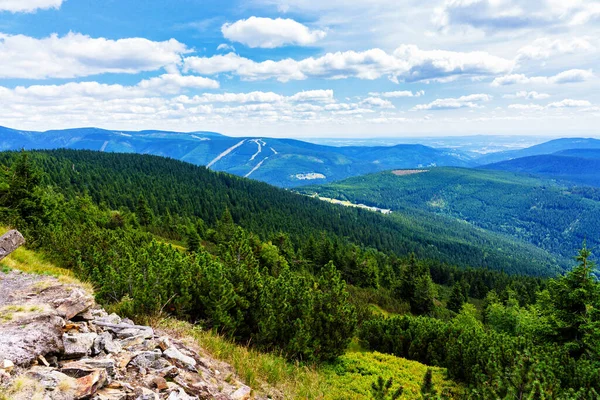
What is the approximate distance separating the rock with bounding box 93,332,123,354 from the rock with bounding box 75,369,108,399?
1572 millimetres

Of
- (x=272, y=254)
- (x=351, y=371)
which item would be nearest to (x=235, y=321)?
(x=351, y=371)


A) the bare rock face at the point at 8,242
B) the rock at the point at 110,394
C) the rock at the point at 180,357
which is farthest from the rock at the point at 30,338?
the bare rock face at the point at 8,242

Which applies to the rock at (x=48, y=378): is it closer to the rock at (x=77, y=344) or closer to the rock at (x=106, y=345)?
the rock at (x=77, y=344)

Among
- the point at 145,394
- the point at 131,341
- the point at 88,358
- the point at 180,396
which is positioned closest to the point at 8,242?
the point at 131,341

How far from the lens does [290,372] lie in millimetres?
12750

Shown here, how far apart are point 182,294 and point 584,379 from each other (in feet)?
55.6

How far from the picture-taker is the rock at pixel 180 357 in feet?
30.1

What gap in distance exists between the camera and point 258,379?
11.1 meters

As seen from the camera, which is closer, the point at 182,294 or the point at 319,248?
the point at 182,294

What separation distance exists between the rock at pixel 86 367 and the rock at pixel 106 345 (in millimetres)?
724

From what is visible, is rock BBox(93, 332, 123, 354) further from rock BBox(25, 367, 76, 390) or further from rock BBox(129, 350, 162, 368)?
rock BBox(25, 367, 76, 390)

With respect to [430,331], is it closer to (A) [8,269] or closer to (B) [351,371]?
(B) [351,371]

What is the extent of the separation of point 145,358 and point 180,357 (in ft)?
3.29

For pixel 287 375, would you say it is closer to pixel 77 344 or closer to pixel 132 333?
pixel 132 333
